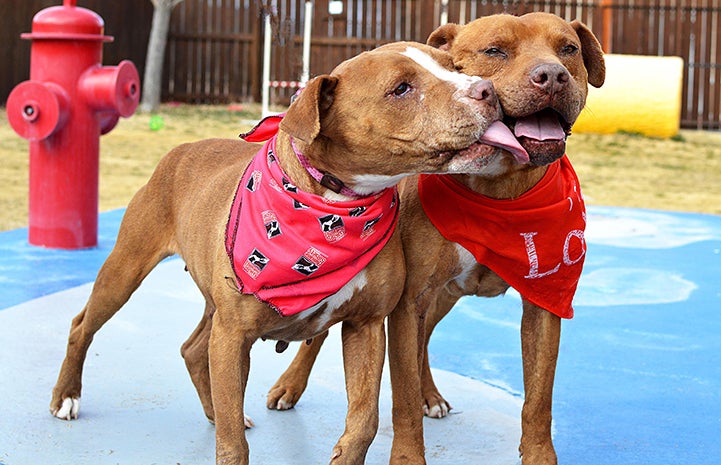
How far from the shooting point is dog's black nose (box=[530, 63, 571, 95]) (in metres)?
3.42

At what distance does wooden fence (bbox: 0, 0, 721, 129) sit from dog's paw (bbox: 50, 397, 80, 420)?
1592 cm

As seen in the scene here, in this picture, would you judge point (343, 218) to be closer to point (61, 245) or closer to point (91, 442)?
point (91, 442)

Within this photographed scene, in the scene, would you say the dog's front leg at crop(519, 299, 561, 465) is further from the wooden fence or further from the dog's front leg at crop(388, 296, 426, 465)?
the wooden fence

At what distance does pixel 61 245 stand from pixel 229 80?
15338 mm

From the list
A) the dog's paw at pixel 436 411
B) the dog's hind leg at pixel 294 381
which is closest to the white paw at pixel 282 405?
the dog's hind leg at pixel 294 381

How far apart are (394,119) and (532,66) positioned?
50 centimetres

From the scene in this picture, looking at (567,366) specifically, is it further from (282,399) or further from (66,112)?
(66,112)

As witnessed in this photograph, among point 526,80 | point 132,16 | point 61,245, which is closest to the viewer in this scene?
point 526,80

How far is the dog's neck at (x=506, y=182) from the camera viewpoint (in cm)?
388

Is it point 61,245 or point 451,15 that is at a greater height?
point 451,15

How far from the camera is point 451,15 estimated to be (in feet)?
73.0

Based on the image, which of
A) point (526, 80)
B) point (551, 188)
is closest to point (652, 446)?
point (551, 188)

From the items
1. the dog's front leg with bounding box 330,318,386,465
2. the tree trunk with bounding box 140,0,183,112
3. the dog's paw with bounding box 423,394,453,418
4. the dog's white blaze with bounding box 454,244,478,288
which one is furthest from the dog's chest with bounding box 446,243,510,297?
the tree trunk with bounding box 140,0,183,112

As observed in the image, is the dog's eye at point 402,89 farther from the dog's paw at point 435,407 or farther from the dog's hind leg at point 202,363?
the dog's paw at point 435,407
